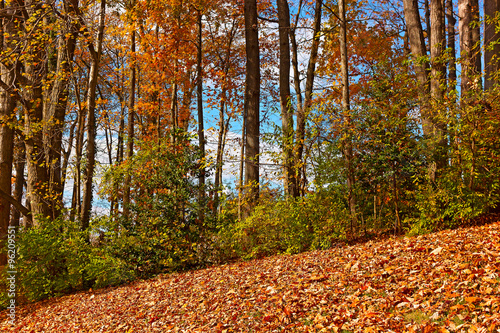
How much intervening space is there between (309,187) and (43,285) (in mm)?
6254

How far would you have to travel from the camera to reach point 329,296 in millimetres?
4508

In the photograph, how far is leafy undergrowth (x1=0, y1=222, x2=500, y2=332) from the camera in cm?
366

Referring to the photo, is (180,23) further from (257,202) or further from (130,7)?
(257,202)

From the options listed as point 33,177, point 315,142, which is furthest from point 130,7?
point 315,142

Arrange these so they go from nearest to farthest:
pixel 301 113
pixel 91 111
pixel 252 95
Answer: pixel 301 113
pixel 91 111
pixel 252 95

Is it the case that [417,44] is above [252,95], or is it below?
above

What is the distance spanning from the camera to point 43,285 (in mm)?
8523

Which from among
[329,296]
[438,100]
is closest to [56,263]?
[329,296]

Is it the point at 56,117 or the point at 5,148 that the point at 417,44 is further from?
the point at 5,148

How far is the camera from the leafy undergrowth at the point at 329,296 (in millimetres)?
3656

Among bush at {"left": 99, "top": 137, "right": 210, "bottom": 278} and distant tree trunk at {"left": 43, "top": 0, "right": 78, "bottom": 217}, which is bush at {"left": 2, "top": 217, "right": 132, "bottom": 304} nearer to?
bush at {"left": 99, "top": 137, "right": 210, "bottom": 278}

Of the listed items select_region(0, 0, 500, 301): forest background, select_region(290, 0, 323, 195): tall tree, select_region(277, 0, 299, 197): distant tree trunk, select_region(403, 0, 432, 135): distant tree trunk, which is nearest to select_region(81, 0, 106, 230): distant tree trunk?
select_region(0, 0, 500, 301): forest background

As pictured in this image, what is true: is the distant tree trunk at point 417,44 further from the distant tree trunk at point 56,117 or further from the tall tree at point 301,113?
the distant tree trunk at point 56,117

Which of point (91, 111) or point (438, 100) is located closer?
point (438, 100)
